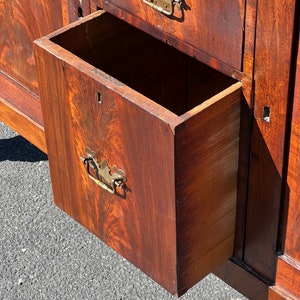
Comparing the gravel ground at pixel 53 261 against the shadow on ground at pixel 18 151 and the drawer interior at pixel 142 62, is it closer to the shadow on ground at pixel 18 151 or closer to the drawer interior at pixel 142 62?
the shadow on ground at pixel 18 151

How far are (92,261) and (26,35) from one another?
51 centimetres

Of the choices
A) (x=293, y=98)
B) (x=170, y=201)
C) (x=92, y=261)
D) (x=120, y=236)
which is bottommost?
(x=92, y=261)

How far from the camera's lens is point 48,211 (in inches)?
79.9

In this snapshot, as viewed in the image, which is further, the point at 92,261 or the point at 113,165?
the point at 92,261

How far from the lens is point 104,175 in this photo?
1.32 metres

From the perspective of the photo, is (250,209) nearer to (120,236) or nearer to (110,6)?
(120,236)

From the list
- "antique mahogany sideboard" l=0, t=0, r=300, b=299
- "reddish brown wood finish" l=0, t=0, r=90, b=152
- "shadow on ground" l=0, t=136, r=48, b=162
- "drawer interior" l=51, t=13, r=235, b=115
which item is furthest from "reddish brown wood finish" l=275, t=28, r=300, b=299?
"shadow on ground" l=0, t=136, r=48, b=162

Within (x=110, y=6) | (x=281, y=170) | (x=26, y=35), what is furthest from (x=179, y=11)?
(x=26, y=35)

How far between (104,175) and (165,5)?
25 centimetres

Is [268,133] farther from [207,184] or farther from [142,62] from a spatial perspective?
[142,62]

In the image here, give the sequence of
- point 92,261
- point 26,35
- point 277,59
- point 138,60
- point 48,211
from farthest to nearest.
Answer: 1. point 48,211
2. point 92,261
3. point 26,35
4. point 138,60
5. point 277,59

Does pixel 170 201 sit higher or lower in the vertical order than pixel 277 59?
lower

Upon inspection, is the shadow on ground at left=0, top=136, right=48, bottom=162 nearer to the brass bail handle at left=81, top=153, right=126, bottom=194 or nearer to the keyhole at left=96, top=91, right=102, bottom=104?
the brass bail handle at left=81, top=153, right=126, bottom=194

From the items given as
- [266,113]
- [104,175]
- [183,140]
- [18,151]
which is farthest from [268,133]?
[18,151]
